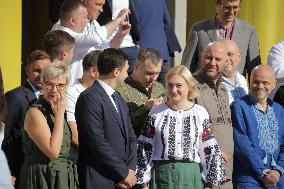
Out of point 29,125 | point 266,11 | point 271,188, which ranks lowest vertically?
point 271,188

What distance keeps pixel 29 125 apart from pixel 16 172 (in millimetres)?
523

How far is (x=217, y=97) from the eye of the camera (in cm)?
731

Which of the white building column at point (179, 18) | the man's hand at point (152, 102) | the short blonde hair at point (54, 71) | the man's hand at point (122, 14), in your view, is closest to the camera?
the short blonde hair at point (54, 71)

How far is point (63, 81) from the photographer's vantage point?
6.16 metres

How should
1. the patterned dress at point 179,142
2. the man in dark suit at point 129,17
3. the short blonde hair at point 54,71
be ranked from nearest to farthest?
1. the short blonde hair at point 54,71
2. the patterned dress at point 179,142
3. the man in dark suit at point 129,17

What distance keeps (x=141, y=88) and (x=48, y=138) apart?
141 cm

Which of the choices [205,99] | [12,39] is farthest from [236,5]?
[12,39]

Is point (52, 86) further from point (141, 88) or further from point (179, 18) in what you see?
point (179, 18)

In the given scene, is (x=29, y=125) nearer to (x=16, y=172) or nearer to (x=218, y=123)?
(x=16, y=172)

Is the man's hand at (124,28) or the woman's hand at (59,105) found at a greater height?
the man's hand at (124,28)

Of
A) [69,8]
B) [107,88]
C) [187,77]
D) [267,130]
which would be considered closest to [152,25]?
[69,8]

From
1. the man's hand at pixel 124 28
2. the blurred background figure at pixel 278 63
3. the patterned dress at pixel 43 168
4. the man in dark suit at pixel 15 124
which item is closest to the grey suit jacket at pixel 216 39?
the blurred background figure at pixel 278 63

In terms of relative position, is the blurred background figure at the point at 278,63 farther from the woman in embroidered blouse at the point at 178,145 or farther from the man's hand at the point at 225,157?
the woman in embroidered blouse at the point at 178,145

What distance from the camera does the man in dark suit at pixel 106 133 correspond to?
20.6 feet
